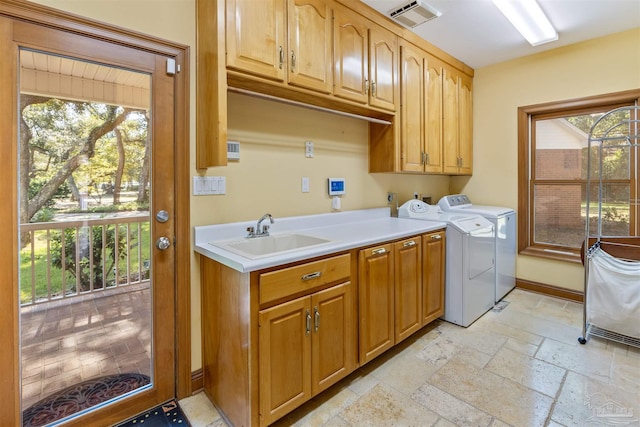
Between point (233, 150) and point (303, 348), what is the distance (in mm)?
1251

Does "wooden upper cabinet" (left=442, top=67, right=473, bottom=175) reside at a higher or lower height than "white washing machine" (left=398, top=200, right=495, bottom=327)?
higher

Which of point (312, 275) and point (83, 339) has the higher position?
point (312, 275)

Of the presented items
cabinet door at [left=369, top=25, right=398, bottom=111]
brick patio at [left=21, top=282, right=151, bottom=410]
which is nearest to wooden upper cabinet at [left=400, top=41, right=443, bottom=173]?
cabinet door at [left=369, top=25, right=398, bottom=111]

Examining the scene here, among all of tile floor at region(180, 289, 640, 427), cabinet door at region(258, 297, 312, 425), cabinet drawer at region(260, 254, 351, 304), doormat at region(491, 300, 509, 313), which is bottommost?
tile floor at region(180, 289, 640, 427)

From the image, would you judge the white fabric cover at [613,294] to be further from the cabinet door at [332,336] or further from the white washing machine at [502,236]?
the cabinet door at [332,336]

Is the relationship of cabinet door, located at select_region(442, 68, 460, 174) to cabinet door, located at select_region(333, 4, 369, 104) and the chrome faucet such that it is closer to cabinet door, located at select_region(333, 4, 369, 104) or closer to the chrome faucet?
cabinet door, located at select_region(333, 4, 369, 104)

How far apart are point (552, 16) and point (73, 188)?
142 inches

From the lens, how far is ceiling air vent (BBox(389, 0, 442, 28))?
234 centimetres

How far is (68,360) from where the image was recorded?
154cm

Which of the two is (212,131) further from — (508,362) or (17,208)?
(508,362)

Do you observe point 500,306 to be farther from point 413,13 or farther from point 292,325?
point 413,13

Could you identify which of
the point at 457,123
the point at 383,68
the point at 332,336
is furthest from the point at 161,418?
the point at 457,123

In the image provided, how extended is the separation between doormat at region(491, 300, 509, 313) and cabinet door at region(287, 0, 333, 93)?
255 cm

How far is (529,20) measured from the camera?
2.57m
